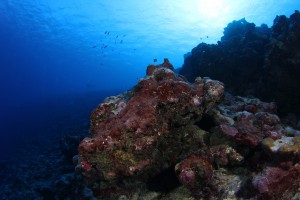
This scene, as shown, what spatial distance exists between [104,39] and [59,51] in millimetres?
19130

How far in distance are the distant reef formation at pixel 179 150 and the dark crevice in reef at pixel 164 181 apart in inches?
0.8

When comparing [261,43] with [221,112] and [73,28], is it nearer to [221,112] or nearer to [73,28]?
[221,112]

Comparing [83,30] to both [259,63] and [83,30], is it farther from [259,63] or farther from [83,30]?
[259,63]

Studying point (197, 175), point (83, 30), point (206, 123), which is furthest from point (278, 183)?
point (83, 30)

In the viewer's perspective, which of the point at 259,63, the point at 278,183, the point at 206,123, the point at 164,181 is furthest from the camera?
the point at 259,63

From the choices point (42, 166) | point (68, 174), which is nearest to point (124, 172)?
point (68, 174)

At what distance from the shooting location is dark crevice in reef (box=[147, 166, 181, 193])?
5.46 meters

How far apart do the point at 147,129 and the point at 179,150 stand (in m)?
1.00

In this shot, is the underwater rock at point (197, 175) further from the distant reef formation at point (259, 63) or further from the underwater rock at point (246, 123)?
the distant reef formation at point (259, 63)

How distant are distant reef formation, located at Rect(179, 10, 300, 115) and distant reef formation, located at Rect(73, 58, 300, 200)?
162 inches

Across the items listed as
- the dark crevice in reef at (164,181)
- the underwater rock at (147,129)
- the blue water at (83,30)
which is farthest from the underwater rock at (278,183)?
the blue water at (83,30)

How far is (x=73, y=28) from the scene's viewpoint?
54094mm

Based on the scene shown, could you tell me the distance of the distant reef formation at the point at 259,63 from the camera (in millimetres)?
8984

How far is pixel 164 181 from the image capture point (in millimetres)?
5617
